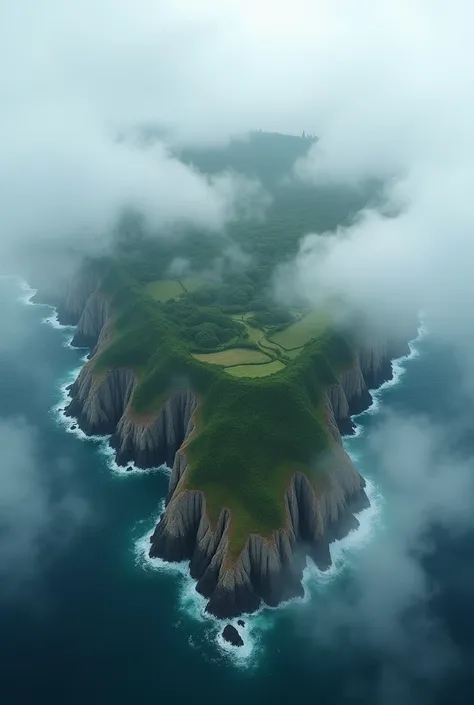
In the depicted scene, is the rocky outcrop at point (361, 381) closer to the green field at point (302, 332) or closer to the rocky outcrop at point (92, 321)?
the green field at point (302, 332)

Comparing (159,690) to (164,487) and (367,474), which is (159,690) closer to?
(164,487)

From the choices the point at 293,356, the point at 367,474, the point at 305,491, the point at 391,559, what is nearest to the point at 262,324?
the point at 293,356

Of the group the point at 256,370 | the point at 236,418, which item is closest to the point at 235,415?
the point at 236,418

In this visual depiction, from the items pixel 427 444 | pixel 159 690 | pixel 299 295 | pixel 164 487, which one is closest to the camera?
pixel 159 690

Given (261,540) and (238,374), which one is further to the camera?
(238,374)

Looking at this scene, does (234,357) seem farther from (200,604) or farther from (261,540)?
(200,604)

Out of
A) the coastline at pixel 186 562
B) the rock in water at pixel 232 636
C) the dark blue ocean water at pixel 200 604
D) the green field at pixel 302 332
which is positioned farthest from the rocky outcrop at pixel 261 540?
the green field at pixel 302 332

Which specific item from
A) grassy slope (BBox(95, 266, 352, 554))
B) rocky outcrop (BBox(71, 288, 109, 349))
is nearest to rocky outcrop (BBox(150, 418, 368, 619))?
grassy slope (BBox(95, 266, 352, 554))
